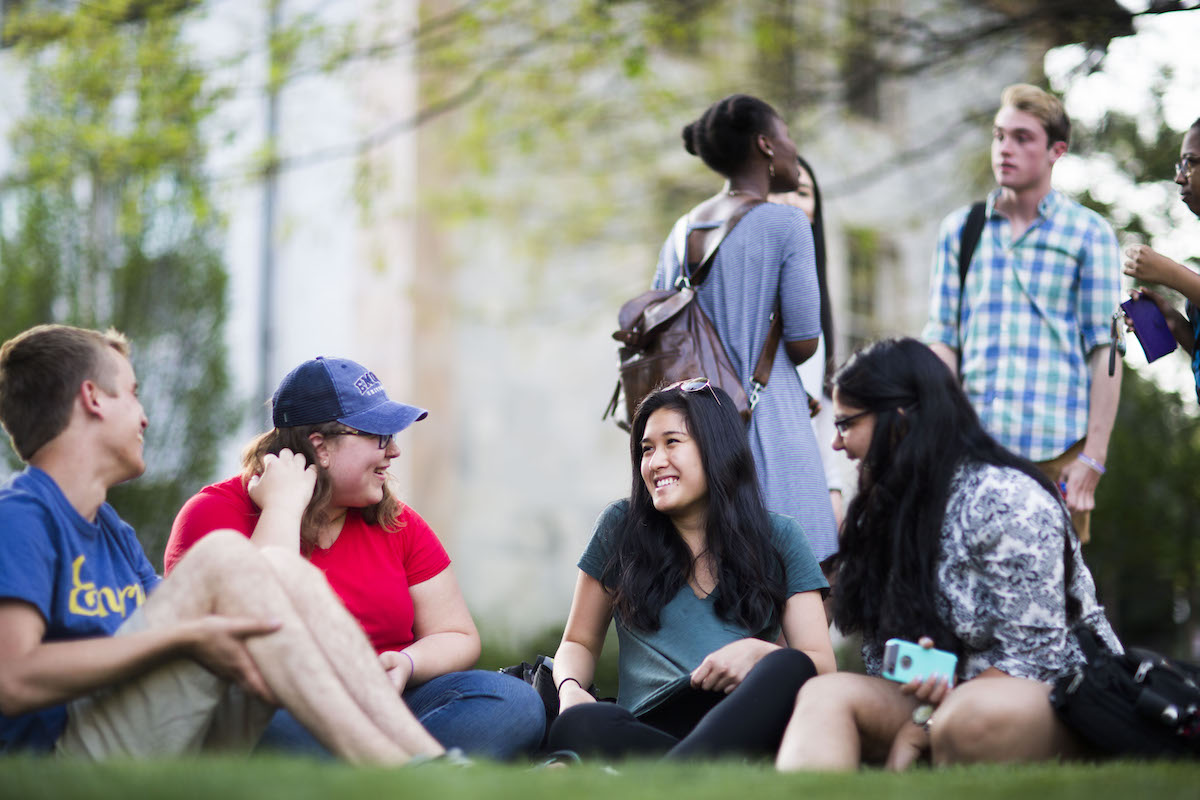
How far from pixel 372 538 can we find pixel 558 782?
157cm

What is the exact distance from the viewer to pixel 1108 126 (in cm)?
854

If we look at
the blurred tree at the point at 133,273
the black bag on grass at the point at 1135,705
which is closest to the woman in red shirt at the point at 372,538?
the black bag on grass at the point at 1135,705

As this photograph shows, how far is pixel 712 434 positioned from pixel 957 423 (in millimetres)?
774

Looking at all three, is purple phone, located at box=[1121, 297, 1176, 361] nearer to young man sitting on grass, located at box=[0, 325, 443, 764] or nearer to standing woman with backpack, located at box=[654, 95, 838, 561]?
standing woman with backpack, located at box=[654, 95, 838, 561]

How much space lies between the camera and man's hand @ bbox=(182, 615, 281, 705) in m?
2.93

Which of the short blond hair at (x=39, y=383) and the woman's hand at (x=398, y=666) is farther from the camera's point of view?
the woman's hand at (x=398, y=666)

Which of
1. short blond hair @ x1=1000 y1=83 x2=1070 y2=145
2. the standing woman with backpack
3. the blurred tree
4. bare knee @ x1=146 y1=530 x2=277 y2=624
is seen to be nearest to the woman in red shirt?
bare knee @ x1=146 y1=530 x2=277 y2=624

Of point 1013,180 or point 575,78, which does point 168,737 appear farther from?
point 575,78

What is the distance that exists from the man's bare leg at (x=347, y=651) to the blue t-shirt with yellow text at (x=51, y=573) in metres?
0.41

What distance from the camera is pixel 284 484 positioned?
3.80m

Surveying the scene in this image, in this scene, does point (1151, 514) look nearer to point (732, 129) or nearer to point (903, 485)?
point (732, 129)

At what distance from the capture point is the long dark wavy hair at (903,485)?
11.8 feet

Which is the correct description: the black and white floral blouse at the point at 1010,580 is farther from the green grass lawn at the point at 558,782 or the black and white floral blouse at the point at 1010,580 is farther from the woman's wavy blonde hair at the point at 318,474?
the woman's wavy blonde hair at the point at 318,474

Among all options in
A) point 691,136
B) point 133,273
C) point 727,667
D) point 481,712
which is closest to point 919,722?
point 727,667
